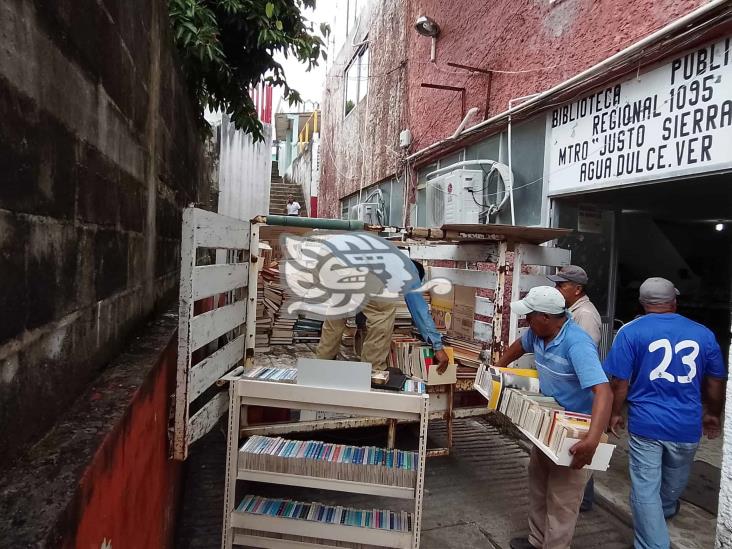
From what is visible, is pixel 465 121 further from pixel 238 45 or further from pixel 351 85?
pixel 351 85

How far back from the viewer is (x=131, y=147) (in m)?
2.66

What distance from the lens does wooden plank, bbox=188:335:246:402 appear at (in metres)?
2.61

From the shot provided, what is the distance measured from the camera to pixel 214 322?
9.29 ft

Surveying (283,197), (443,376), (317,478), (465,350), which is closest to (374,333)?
(443,376)

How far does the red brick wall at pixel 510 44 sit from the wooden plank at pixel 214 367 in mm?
4403

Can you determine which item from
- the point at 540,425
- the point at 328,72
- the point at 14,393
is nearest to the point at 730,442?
the point at 540,425

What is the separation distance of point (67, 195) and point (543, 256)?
3807mm

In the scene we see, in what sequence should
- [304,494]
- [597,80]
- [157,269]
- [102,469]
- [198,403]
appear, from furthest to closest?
[597,80] → [304,494] → [157,269] → [198,403] → [102,469]

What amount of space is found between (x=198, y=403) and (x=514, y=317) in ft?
9.30

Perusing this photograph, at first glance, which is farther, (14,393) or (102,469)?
(102,469)

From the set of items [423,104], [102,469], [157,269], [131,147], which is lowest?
[102,469]

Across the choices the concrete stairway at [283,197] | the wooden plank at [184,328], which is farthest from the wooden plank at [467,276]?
the concrete stairway at [283,197]

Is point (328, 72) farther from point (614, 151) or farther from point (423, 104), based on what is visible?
point (614, 151)

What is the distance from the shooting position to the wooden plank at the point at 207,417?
264 cm
